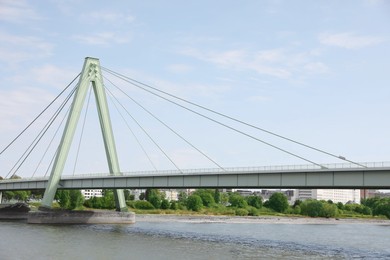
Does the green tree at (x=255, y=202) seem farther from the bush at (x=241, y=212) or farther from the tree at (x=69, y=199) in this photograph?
the tree at (x=69, y=199)

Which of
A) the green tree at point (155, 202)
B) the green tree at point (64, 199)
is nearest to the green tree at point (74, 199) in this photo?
the green tree at point (64, 199)

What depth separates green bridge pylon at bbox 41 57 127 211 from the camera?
203 feet

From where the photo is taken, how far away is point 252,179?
46094mm

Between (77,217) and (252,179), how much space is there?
1138 inches

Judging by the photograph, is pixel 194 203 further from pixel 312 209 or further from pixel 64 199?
pixel 64 199

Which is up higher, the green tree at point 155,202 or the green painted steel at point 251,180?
the green painted steel at point 251,180

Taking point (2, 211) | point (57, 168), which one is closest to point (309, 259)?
point (57, 168)

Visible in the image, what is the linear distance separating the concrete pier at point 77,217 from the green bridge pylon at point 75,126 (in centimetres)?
132

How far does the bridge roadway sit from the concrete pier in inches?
142

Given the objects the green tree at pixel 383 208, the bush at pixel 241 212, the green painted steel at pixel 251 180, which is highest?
the green painted steel at pixel 251 180

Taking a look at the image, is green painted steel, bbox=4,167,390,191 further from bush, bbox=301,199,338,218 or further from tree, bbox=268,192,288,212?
tree, bbox=268,192,288,212

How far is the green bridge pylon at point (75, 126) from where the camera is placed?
61.8 metres

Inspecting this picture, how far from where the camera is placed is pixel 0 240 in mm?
41562

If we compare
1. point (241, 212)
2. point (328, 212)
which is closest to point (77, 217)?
point (241, 212)
